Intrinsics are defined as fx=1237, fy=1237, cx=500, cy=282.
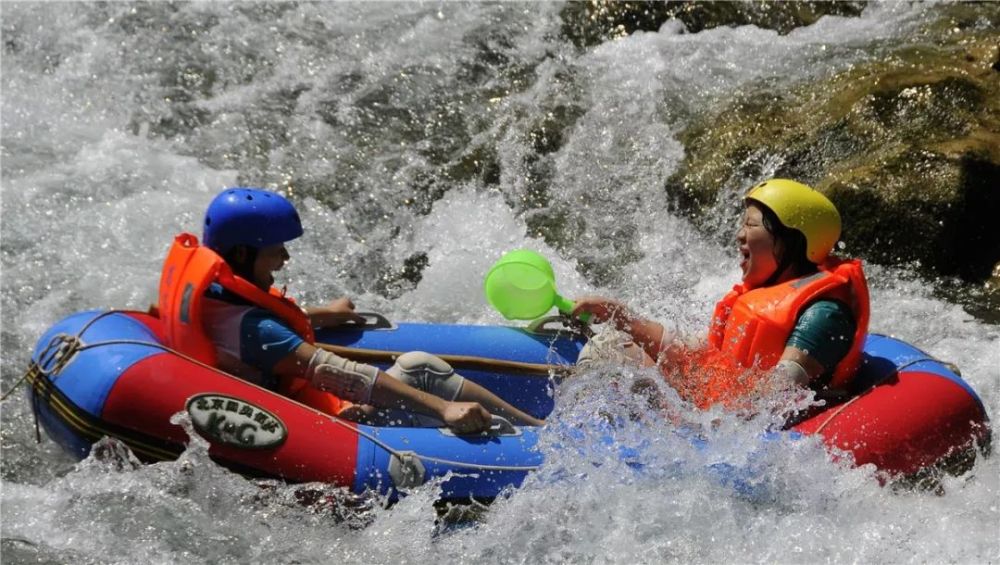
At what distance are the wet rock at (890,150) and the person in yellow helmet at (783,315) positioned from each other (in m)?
1.95

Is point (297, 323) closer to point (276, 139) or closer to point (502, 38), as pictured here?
point (276, 139)

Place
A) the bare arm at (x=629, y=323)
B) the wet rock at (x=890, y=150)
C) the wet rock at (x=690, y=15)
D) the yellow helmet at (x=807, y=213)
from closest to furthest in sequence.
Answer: the yellow helmet at (x=807, y=213) → the bare arm at (x=629, y=323) → the wet rock at (x=890, y=150) → the wet rock at (x=690, y=15)

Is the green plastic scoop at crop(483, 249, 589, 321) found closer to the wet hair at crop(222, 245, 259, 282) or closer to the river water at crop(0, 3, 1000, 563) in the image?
the river water at crop(0, 3, 1000, 563)

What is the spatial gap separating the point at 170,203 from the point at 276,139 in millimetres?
912

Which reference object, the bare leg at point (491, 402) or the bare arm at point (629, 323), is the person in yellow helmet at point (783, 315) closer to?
the bare arm at point (629, 323)

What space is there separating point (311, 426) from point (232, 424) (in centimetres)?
29

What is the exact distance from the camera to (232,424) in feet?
15.1

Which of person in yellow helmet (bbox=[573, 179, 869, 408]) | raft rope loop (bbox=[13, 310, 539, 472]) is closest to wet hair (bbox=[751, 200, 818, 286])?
person in yellow helmet (bbox=[573, 179, 869, 408])

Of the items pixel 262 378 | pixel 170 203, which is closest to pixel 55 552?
pixel 262 378

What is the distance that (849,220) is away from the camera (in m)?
6.95

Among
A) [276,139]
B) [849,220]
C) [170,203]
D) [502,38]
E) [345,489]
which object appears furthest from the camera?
[502,38]

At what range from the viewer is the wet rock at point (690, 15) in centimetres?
905

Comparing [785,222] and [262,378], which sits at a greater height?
[785,222]

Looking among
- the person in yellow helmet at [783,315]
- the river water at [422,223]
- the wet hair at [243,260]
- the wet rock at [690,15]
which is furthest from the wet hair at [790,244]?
the wet rock at [690,15]
